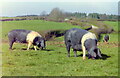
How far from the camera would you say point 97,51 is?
59.2ft

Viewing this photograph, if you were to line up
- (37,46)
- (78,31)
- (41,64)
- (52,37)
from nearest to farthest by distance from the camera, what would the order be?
1. (41,64)
2. (78,31)
3. (37,46)
4. (52,37)

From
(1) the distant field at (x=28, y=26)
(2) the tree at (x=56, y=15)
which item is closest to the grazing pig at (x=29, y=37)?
(1) the distant field at (x=28, y=26)

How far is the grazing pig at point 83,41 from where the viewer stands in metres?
18.0

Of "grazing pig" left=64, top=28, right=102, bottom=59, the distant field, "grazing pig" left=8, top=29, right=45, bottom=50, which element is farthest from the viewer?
the distant field

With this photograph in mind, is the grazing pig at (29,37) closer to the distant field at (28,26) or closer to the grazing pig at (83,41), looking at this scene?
the grazing pig at (83,41)

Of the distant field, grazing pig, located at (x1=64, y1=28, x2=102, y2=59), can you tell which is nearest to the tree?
the distant field

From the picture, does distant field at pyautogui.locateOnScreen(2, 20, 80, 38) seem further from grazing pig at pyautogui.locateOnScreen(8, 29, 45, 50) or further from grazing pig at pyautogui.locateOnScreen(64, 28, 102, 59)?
grazing pig at pyautogui.locateOnScreen(64, 28, 102, 59)

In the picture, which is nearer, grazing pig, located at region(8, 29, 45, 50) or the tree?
grazing pig, located at region(8, 29, 45, 50)

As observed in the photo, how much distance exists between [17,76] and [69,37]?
8.90 meters

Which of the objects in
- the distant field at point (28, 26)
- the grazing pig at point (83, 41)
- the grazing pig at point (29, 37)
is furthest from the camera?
the distant field at point (28, 26)

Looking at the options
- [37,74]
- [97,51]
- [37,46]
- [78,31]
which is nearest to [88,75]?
[37,74]

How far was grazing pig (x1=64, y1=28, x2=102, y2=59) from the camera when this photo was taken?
18047mm

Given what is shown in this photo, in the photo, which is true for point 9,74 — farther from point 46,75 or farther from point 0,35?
point 0,35

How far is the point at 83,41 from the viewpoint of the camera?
18.7m
